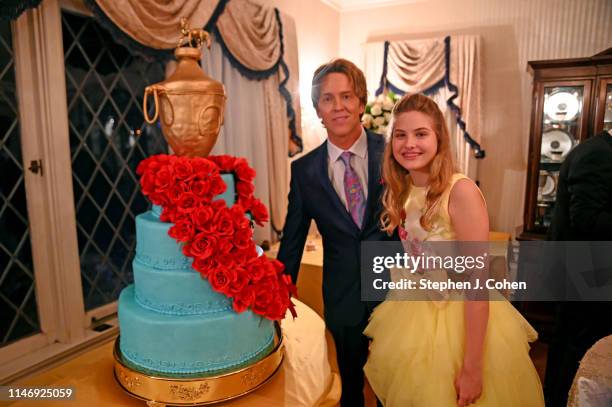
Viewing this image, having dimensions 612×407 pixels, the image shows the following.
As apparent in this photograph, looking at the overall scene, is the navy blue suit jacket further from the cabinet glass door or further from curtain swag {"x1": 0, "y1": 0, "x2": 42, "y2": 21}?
the cabinet glass door

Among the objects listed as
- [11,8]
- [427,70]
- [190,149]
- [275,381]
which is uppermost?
[427,70]

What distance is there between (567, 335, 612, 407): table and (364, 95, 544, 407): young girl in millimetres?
168

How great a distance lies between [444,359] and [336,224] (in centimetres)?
52

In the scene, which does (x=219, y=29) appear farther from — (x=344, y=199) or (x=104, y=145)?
(x=344, y=199)

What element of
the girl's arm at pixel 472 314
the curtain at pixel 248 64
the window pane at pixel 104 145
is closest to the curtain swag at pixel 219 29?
the curtain at pixel 248 64

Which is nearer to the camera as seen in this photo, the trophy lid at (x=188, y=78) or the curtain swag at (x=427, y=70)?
the trophy lid at (x=188, y=78)

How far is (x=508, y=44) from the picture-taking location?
3.78 m

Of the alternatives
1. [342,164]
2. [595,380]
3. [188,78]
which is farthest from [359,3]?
[595,380]

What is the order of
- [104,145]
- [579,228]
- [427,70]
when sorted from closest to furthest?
[579,228]
[104,145]
[427,70]

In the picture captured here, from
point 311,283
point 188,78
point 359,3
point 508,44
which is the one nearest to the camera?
point 188,78

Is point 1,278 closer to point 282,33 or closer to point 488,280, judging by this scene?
point 488,280

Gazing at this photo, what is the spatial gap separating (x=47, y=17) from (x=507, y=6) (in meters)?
3.47

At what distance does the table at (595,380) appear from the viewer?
89 centimetres

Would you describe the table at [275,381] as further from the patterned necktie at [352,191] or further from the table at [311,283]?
the table at [311,283]
